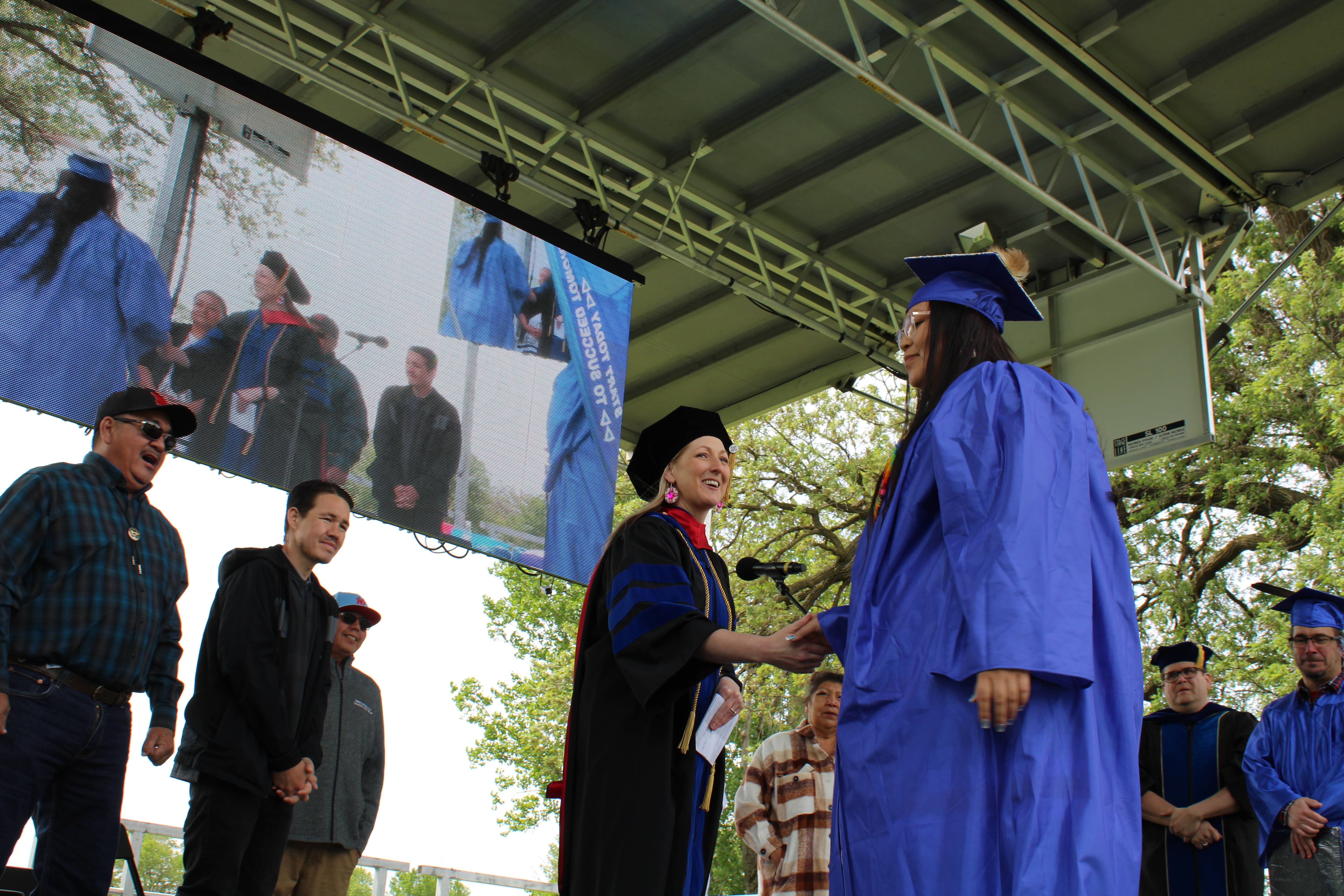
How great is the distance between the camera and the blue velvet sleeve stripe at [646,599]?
8.86ft

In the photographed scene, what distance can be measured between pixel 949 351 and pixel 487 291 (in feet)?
14.5

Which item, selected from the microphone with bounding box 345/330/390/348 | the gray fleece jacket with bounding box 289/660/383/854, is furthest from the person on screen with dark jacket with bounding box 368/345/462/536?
the gray fleece jacket with bounding box 289/660/383/854

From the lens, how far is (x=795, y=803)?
16.8 feet

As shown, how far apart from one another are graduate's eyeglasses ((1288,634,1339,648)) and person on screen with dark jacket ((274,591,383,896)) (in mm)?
3956

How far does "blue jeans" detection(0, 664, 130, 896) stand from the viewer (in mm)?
2938

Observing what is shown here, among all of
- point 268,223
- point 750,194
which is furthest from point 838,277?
point 268,223

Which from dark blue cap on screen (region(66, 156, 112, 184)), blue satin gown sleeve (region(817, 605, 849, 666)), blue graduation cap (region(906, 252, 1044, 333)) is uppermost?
dark blue cap on screen (region(66, 156, 112, 184))

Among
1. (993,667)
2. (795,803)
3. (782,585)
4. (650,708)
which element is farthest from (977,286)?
(795,803)

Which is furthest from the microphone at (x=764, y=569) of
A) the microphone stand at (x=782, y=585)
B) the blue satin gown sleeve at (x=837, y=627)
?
the blue satin gown sleeve at (x=837, y=627)

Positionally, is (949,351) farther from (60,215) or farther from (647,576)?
(60,215)

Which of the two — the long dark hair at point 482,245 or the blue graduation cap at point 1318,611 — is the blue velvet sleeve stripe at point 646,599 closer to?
the blue graduation cap at point 1318,611

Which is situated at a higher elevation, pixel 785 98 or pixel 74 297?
pixel 785 98

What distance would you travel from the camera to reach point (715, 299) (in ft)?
27.7

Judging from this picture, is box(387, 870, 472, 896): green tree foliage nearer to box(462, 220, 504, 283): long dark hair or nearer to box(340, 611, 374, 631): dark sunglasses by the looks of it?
box(340, 611, 374, 631): dark sunglasses
